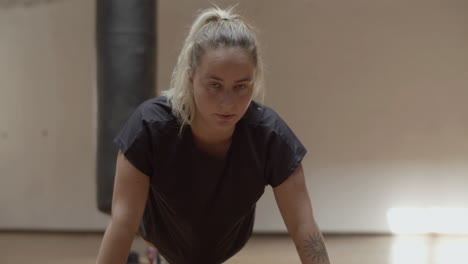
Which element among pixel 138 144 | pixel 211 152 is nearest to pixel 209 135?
pixel 211 152

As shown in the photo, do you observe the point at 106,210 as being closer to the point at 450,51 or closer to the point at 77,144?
the point at 77,144

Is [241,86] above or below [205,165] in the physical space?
above

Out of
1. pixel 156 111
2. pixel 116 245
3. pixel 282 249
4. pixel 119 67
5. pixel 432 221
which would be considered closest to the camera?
pixel 116 245

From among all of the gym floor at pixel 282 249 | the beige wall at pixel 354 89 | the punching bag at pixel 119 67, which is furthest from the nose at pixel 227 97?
the beige wall at pixel 354 89

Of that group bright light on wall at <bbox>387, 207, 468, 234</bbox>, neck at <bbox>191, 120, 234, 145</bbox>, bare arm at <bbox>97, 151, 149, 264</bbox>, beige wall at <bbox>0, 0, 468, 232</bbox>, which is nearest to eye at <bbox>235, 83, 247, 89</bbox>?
neck at <bbox>191, 120, 234, 145</bbox>

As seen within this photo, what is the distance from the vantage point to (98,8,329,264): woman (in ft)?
4.19

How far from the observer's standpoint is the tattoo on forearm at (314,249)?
137 centimetres

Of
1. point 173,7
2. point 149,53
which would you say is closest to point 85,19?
point 173,7

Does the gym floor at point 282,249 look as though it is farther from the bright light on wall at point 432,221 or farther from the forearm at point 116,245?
the forearm at point 116,245

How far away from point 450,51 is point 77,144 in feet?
8.53

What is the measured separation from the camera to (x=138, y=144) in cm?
141

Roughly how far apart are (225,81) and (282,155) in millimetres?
291

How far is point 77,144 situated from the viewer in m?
4.22

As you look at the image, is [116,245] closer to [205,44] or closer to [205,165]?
[205,165]
